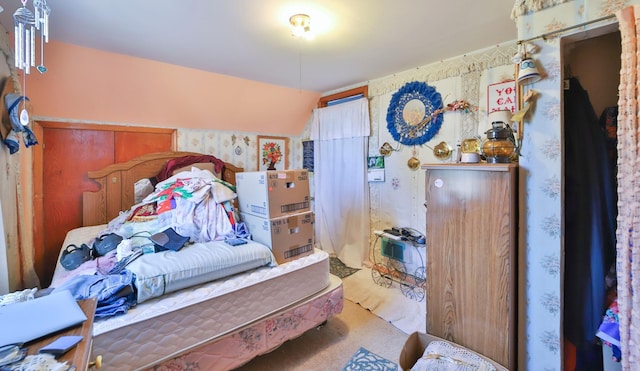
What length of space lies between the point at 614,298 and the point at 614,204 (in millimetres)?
406

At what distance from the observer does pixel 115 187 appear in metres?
2.66

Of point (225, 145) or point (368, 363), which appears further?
point (225, 145)

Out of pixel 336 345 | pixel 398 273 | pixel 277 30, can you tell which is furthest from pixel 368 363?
pixel 277 30

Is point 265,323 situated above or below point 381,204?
below

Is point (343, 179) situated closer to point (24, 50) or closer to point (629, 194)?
point (629, 194)

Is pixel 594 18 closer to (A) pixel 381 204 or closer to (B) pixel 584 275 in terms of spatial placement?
(B) pixel 584 275

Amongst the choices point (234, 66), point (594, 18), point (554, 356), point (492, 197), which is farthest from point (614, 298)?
point (234, 66)

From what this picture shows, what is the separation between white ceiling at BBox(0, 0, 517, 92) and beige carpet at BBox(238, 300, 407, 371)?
223cm

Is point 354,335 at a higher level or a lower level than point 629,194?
lower

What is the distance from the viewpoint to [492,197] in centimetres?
130

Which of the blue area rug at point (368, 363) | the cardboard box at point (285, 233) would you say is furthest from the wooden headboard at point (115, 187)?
the blue area rug at point (368, 363)

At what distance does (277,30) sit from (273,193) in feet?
3.78

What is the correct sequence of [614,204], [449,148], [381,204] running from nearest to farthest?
[614,204] < [449,148] < [381,204]

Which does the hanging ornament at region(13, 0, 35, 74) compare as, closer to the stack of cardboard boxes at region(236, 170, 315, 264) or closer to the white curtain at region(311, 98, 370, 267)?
the stack of cardboard boxes at region(236, 170, 315, 264)
